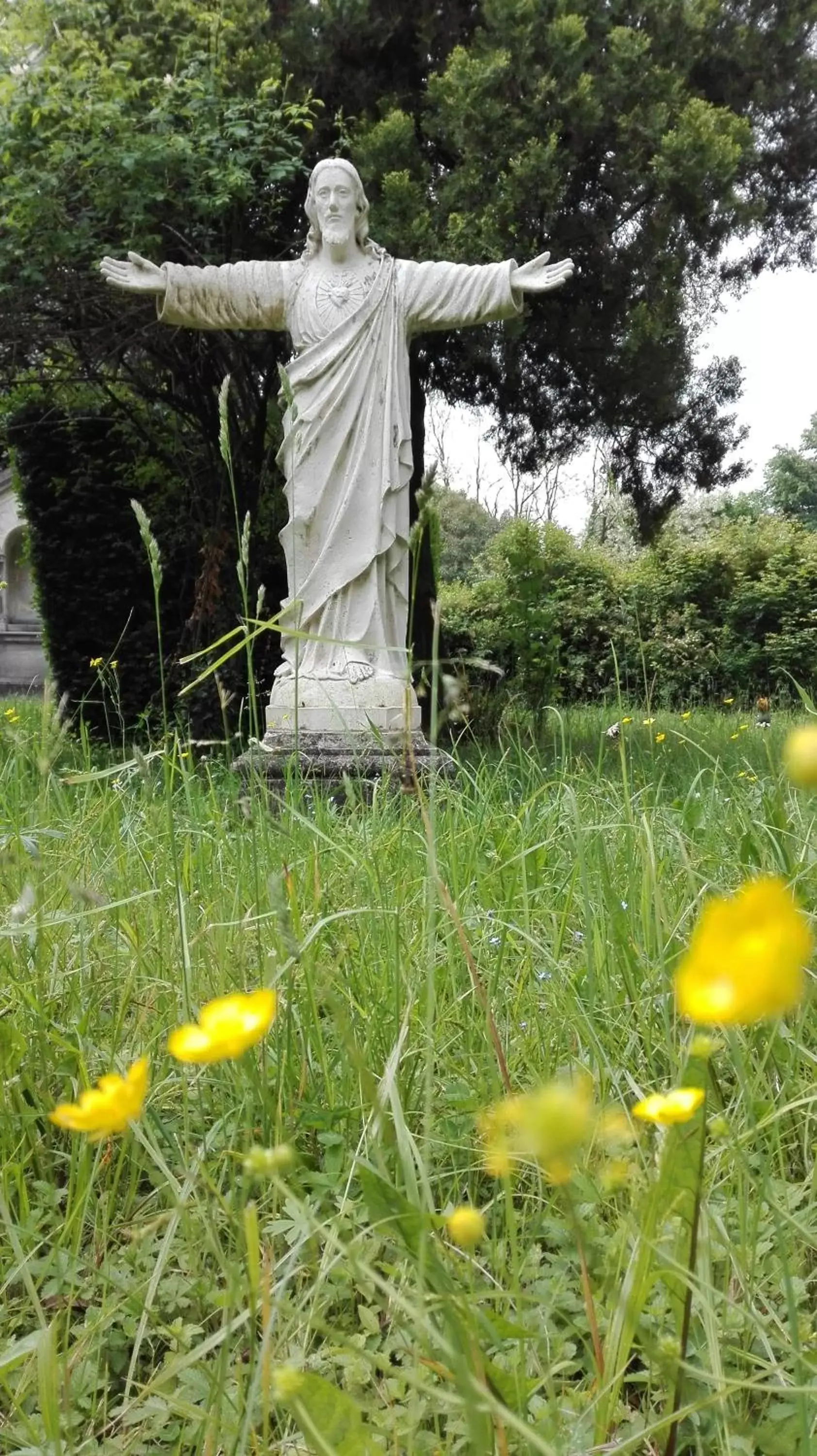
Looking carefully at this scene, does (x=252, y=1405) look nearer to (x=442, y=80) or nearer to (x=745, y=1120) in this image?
(x=745, y=1120)

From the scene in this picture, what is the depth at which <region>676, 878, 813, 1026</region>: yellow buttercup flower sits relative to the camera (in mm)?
272

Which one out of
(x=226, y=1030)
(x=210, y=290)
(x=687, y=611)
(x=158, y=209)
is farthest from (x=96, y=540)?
(x=226, y=1030)

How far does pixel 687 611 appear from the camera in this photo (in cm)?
1086

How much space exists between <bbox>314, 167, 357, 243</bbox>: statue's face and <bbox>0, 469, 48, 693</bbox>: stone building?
10769mm

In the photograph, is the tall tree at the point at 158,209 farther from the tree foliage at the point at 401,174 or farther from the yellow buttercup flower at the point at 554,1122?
the yellow buttercup flower at the point at 554,1122

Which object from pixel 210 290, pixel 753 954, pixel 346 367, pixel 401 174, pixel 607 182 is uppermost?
pixel 607 182

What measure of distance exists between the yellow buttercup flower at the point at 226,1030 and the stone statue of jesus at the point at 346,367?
3.87 m

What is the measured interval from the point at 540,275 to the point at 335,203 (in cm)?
87

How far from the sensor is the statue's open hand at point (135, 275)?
13.7 ft

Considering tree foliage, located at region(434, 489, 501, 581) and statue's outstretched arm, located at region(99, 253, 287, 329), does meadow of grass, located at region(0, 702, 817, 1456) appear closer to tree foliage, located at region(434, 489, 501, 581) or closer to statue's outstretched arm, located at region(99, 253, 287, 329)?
statue's outstretched arm, located at region(99, 253, 287, 329)

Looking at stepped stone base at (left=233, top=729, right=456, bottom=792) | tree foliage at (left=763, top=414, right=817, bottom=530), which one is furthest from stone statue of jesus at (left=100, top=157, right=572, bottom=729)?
tree foliage at (left=763, top=414, right=817, bottom=530)

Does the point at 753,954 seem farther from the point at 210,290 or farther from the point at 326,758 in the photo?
the point at 210,290

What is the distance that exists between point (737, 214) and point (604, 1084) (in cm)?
669

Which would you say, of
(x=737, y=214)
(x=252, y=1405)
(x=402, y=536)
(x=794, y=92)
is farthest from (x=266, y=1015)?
(x=794, y=92)
